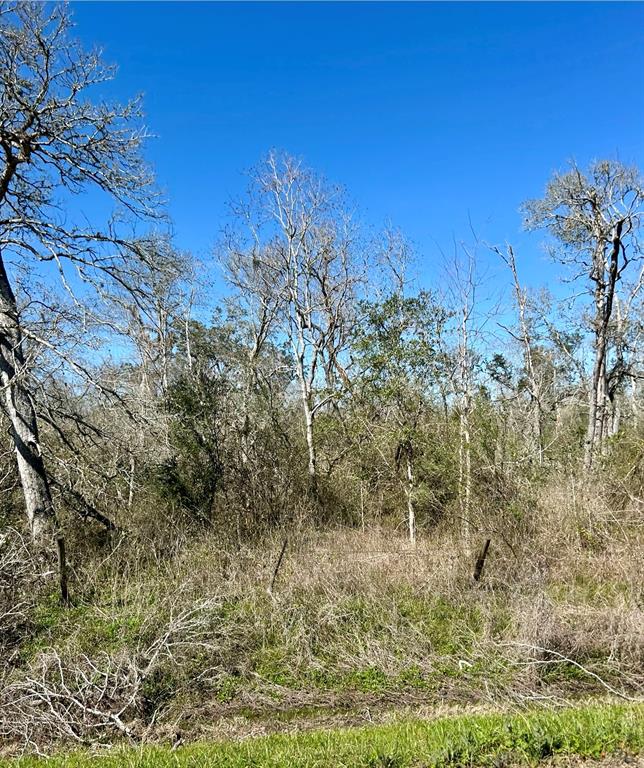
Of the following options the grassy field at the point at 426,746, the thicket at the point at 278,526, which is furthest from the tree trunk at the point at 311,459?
the grassy field at the point at 426,746

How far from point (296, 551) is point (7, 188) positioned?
8256 millimetres

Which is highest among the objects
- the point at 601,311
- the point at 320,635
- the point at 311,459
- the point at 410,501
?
the point at 601,311

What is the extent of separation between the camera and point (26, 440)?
8391 millimetres

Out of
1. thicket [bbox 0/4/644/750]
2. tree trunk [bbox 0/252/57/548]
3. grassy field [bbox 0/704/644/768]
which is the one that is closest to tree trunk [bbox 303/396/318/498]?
thicket [bbox 0/4/644/750]

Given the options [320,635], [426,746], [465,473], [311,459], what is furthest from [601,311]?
[426,746]

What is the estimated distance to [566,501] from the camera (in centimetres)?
827

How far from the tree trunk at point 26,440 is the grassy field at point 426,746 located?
4919 mm

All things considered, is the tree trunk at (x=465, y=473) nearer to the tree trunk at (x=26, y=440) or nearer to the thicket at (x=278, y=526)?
the thicket at (x=278, y=526)

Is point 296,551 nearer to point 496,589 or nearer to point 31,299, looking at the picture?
point 496,589

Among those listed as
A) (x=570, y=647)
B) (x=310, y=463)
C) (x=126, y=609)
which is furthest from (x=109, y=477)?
(x=570, y=647)

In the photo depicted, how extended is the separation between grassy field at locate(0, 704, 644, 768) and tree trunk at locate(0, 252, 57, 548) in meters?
4.92

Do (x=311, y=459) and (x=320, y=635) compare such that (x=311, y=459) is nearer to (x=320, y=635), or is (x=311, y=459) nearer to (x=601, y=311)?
(x=320, y=635)

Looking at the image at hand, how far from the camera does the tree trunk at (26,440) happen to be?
8219mm

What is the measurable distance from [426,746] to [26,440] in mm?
7736
